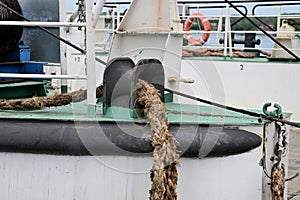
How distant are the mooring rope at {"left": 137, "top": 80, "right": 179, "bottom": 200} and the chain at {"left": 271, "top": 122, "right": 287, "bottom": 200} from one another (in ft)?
A: 2.14

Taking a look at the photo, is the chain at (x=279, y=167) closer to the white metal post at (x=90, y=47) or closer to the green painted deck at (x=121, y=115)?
the green painted deck at (x=121, y=115)

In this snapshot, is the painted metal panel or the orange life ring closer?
the painted metal panel

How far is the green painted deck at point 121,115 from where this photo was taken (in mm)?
2926

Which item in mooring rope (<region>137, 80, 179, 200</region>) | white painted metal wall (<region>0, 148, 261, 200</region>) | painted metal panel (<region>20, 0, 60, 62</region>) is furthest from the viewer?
painted metal panel (<region>20, 0, 60, 62</region>)

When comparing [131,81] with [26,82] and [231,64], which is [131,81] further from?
[231,64]

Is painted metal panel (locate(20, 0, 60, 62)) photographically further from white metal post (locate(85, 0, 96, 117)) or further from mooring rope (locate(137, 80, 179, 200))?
mooring rope (locate(137, 80, 179, 200))

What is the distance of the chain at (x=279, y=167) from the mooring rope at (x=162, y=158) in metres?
0.65

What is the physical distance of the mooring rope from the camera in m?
2.56

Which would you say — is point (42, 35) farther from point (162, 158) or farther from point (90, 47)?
point (162, 158)

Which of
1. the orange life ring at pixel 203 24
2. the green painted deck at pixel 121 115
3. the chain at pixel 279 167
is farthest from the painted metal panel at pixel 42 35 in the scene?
the orange life ring at pixel 203 24

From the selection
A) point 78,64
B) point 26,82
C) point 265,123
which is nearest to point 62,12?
point 26,82

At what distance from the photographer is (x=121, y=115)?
116 inches

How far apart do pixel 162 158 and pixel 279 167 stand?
816 millimetres

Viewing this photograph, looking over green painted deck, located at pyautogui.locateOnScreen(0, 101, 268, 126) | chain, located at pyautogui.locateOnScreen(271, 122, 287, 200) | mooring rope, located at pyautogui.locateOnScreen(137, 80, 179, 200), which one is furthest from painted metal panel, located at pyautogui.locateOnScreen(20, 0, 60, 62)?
chain, located at pyautogui.locateOnScreen(271, 122, 287, 200)
